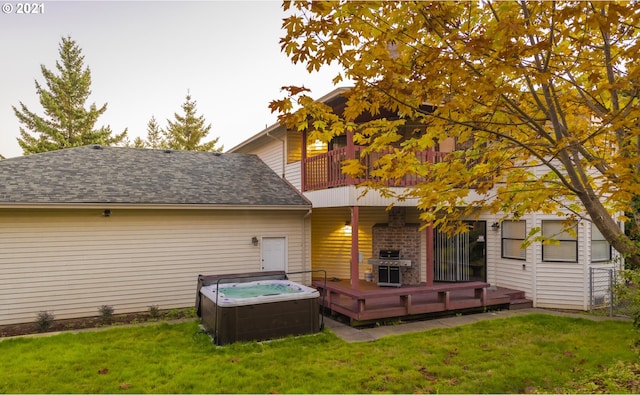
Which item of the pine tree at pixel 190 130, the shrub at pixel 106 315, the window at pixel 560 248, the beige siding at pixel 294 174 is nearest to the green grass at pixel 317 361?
the shrub at pixel 106 315

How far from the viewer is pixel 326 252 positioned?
42.0 feet

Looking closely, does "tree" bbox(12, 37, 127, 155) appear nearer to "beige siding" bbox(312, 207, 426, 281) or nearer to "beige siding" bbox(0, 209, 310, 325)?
"beige siding" bbox(0, 209, 310, 325)

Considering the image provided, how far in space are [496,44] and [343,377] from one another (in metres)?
4.70

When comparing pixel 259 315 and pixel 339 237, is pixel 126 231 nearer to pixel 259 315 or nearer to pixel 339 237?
pixel 259 315

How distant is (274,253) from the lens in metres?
11.3

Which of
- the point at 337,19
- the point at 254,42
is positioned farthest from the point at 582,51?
the point at 254,42

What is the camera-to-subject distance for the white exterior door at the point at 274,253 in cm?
1120

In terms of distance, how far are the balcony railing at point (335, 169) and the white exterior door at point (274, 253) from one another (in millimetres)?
1862

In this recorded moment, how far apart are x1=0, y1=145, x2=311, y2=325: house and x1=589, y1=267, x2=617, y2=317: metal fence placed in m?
7.83

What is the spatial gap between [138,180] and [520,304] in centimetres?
1120

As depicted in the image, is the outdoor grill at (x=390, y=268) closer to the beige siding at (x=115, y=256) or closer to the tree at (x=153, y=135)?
the beige siding at (x=115, y=256)

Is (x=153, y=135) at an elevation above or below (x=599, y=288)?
above

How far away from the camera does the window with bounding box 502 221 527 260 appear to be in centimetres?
1039

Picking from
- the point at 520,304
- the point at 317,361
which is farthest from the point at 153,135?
the point at 317,361
